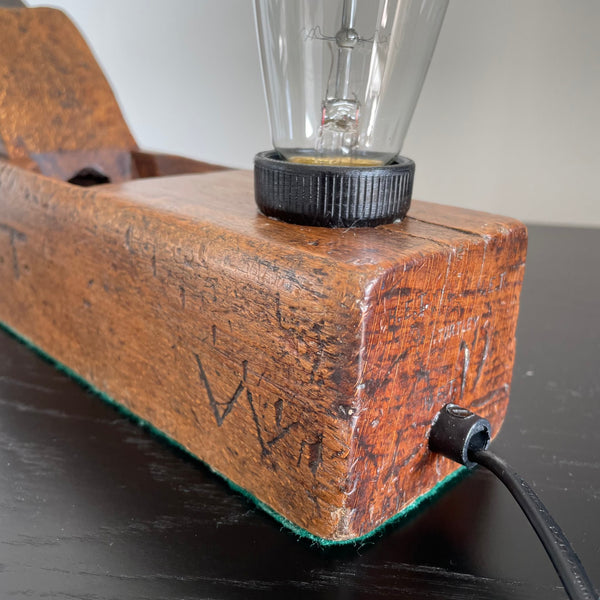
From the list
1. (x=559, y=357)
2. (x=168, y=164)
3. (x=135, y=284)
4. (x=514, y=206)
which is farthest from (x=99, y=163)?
(x=514, y=206)

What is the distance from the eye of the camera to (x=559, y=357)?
718mm

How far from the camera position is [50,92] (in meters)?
0.73

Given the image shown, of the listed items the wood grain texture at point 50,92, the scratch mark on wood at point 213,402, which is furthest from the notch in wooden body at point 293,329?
the wood grain texture at point 50,92

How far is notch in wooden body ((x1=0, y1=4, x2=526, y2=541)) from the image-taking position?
0.38m

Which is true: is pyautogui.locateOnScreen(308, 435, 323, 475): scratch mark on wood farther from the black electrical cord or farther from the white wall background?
the white wall background

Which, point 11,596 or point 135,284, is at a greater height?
point 135,284

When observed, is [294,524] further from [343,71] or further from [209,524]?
[343,71]

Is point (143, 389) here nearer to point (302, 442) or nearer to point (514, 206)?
point (302, 442)

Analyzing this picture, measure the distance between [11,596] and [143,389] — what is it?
0.65 feet

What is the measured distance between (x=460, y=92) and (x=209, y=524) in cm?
149

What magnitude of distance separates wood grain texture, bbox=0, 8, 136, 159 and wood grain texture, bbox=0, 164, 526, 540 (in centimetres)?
16

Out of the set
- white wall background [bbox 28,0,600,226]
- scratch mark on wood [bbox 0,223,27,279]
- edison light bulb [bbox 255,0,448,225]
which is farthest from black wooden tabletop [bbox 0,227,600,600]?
white wall background [bbox 28,0,600,226]

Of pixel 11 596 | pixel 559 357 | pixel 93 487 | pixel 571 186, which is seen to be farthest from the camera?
pixel 571 186

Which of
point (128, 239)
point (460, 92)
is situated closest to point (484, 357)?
point (128, 239)
